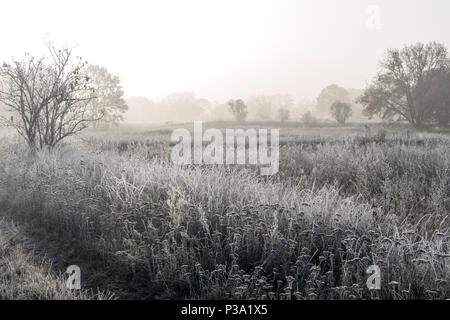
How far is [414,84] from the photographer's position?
118ft

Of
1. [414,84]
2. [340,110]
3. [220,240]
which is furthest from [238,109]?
[220,240]

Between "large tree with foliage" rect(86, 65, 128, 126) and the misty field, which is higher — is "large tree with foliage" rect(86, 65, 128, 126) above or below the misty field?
above

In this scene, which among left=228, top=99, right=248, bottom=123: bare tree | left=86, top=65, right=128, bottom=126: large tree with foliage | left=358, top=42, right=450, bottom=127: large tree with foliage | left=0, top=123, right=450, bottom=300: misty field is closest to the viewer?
left=0, top=123, right=450, bottom=300: misty field

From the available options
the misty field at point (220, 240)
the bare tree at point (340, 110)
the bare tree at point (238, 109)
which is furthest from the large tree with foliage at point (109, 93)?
the misty field at point (220, 240)

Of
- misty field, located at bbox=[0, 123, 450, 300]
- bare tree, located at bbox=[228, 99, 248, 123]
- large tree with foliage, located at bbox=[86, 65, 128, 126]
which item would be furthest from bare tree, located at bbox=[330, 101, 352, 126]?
misty field, located at bbox=[0, 123, 450, 300]

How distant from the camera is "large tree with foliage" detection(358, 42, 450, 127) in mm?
35562

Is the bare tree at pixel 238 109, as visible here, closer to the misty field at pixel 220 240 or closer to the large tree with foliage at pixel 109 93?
the large tree with foliage at pixel 109 93

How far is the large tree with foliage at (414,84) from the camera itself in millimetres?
35562

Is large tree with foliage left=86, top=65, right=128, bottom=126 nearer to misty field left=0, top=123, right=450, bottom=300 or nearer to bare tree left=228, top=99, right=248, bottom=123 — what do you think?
bare tree left=228, top=99, right=248, bottom=123

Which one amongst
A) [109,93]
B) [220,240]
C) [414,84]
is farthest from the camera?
[109,93]

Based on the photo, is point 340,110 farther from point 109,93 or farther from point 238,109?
point 109,93

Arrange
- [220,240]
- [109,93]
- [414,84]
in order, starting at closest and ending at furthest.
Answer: [220,240]
[414,84]
[109,93]
